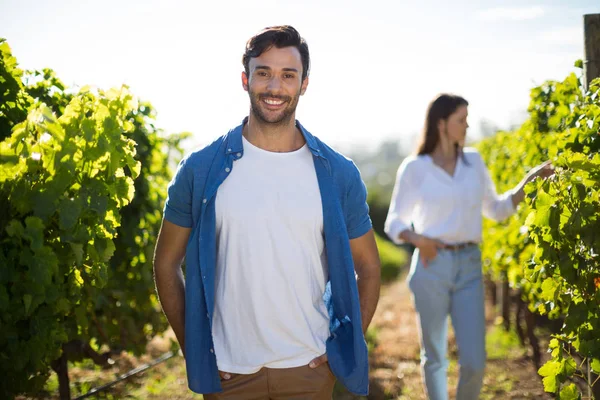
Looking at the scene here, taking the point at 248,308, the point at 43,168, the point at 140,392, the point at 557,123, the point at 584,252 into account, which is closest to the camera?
the point at 43,168

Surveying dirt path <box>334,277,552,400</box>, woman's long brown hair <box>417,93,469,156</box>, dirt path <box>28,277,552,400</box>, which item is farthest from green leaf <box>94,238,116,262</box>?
dirt path <box>334,277,552,400</box>

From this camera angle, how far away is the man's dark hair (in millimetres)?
2822

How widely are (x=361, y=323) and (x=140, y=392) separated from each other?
3467 millimetres

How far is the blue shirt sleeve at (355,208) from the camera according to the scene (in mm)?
2900

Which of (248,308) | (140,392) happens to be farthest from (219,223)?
(140,392)

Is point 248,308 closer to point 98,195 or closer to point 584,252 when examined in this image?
point 98,195

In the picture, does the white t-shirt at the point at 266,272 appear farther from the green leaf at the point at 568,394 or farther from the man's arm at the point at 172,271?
the green leaf at the point at 568,394

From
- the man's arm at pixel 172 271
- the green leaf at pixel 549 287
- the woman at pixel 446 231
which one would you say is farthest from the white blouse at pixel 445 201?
the man's arm at pixel 172 271

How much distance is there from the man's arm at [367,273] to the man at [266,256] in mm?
99

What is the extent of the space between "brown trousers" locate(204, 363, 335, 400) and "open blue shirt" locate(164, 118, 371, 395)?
2.0 inches

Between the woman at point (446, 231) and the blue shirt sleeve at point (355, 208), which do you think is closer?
the blue shirt sleeve at point (355, 208)

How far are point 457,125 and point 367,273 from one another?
6.00 feet

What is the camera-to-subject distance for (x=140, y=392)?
19.2 feet

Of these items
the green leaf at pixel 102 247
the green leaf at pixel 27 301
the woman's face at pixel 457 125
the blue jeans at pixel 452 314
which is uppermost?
the woman's face at pixel 457 125
